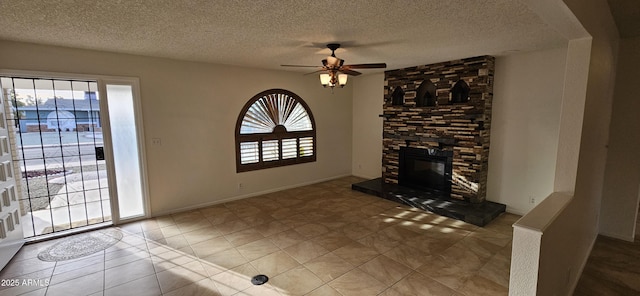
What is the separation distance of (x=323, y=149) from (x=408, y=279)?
12.9ft

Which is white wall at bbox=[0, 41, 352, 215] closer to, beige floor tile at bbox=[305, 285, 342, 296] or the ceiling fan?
the ceiling fan

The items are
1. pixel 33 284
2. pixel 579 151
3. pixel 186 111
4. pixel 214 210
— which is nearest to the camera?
pixel 579 151

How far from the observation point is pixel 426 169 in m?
5.18

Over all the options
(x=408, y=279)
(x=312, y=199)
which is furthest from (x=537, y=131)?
(x=312, y=199)

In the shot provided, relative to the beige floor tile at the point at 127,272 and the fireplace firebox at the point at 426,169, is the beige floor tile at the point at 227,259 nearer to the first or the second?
the beige floor tile at the point at 127,272

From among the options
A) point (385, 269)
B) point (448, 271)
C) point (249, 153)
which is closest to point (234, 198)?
point (249, 153)

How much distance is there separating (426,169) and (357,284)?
314cm

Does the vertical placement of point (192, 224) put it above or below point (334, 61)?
below

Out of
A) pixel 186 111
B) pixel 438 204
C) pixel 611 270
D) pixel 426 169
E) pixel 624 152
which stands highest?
pixel 186 111

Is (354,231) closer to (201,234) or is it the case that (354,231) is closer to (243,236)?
(243,236)

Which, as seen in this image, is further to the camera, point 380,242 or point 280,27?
point 380,242

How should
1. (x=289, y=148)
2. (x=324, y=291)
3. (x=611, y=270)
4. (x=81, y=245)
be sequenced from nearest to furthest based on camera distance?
(x=324, y=291)
(x=611, y=270)
(x=81, y=245)
(x=289, y=148)

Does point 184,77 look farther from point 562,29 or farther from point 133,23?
point 562,29

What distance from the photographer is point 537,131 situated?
13.3ft
